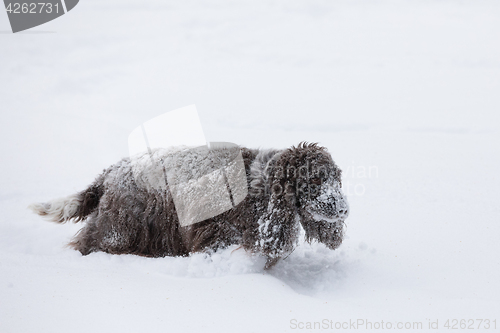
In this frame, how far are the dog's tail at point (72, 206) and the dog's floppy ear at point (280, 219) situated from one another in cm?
207

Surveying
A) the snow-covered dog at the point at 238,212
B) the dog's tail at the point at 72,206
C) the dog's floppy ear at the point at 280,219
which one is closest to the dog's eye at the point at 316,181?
the snow-covered dog at the point at 238,212

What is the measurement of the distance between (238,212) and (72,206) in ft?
6.51

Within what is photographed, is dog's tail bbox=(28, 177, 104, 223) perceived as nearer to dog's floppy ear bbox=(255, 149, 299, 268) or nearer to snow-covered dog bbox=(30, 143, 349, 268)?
snow-covered dog bbox=(30, 143, 349, 268)

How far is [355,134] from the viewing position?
10625mm

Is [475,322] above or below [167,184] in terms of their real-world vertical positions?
below

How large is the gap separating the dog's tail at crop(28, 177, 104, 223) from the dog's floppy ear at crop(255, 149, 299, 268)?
6.78 ft

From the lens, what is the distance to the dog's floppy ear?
3541 millimetres

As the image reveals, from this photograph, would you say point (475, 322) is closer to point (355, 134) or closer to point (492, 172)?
point (492, 172)

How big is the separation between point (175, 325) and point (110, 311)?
49cm

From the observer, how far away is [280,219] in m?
3.55

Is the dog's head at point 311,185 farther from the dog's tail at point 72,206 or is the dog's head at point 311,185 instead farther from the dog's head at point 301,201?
the dog's tail at point 72,206

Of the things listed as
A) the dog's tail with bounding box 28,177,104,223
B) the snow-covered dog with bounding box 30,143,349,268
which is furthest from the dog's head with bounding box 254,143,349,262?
the dog's tail with bounding box 28,177,104,223

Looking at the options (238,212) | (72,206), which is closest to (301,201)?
(238,212)

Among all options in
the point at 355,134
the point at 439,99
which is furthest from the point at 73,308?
the point at 439,99
